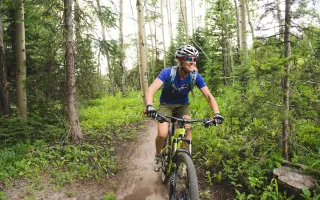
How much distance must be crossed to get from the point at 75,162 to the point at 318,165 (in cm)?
548

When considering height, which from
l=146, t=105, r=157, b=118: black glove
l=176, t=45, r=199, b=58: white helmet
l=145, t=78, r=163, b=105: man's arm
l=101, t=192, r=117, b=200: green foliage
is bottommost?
l=101, t=192, r=117, b=200: green foliage

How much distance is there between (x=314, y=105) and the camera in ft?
13.8

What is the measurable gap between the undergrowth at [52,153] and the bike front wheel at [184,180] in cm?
250

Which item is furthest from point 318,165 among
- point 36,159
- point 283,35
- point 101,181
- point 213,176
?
point 36,159

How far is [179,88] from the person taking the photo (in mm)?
4402

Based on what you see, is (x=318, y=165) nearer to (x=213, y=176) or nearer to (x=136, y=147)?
(x=213, y=176)

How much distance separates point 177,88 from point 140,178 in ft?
8.39

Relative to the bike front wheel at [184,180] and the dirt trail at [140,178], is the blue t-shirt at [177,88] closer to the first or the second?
the bike front wheel at [184,180]

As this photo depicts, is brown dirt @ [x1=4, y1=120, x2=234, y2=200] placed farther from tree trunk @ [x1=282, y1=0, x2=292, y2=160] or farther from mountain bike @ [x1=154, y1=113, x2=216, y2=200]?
tree trunk @ [x1=282, y1=0, x2=292, y2=160]

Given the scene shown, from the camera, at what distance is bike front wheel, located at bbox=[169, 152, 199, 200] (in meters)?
3.06

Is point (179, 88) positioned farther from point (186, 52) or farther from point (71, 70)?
point (71, 70)

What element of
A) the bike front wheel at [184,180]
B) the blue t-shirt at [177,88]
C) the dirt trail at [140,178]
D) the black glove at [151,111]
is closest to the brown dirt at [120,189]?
the dirt trail at [140,178]

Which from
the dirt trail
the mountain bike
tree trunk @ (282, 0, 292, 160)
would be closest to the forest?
tree trunk @ (282, 0, 292, 160)

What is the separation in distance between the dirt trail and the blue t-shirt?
6.39 ft
